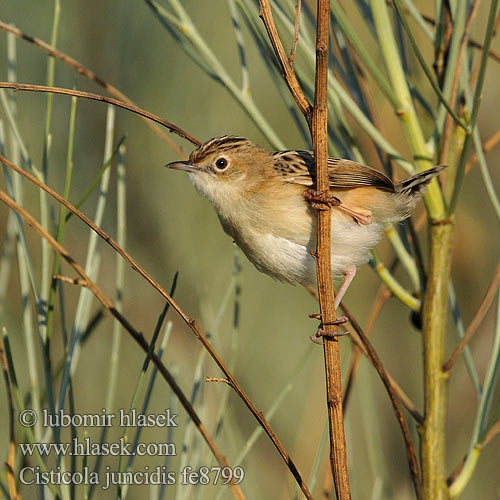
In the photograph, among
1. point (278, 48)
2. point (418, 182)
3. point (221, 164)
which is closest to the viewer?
point (278, 48)

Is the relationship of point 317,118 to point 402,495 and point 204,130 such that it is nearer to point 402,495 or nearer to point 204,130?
point 204,130

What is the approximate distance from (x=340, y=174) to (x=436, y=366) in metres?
0.97

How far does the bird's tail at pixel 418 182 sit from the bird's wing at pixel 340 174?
0.39 feet

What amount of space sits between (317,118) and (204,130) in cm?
241

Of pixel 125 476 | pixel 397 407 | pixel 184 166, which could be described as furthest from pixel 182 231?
pixel 125 476

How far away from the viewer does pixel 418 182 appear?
239 centimetres

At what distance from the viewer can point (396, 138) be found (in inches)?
181

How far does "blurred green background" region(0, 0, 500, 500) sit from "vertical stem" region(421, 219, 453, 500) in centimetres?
163

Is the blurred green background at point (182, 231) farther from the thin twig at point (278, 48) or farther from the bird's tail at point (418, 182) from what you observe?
the thin twig at point (278, 48)

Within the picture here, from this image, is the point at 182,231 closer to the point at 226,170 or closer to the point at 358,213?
the point at 226,170

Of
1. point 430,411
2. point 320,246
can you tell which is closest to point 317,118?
point 320,246

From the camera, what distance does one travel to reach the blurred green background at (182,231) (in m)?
3.93

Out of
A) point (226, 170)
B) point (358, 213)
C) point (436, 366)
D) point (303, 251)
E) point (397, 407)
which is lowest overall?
point (397, 407)

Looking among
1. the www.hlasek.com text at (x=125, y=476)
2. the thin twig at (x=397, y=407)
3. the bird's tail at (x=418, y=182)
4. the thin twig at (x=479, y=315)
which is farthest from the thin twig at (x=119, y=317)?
the bird's tail at (x=418, y=182)
